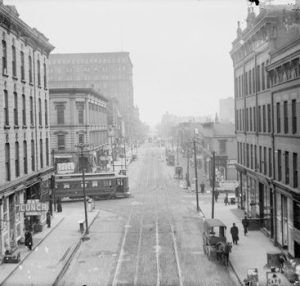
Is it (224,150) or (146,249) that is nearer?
(146,249)

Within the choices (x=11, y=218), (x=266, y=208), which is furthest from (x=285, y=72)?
(x=11, y=218)

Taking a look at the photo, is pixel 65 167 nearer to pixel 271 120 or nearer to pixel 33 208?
pixel 33 208

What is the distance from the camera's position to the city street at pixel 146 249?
23844mm

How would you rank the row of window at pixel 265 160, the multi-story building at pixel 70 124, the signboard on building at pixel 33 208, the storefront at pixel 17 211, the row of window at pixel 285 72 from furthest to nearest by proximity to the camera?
the multi-story building at pixel 70 124
the signboard on building at pixel 33 208
the storefront at pixel 17 211
the row of window at pixel 265 160
the row of window at pixel 285 72

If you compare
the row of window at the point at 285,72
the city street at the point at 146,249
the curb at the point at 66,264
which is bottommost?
the city street at the point at 146,249

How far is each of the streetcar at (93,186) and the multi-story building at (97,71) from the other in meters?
127

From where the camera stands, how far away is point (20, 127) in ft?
109

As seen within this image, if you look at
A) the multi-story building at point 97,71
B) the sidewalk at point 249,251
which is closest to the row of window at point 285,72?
the sidewalk at point 249,251

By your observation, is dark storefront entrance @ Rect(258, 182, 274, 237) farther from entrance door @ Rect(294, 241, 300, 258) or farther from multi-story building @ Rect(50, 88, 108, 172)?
multi-story building @ Rect(50, 88, 108, 172)

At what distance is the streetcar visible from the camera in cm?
5366

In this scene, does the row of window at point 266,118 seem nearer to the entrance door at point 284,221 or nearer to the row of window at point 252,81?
the row of window at point 252,81

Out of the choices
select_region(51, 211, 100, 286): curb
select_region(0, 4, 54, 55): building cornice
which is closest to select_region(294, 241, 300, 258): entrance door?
select_region(51, 211, 100, 286): curb

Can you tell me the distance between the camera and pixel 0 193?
27344 mm

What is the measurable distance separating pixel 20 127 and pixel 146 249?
12.1 metres
